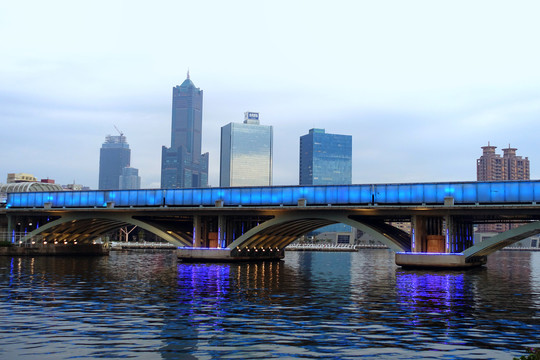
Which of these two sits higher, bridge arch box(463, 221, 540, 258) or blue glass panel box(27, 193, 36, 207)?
blue glass panel box(27, 193, 36, 207)

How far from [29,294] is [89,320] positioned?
641 inches

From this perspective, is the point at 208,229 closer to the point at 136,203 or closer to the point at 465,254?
the point at 136,203

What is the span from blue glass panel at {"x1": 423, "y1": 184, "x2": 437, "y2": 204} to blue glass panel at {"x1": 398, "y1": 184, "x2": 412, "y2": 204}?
2.35 metres

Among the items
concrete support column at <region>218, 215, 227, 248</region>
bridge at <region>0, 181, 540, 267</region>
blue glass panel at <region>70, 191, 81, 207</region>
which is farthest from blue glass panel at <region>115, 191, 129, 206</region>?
concrete support column at <region>218, 215, 227, 248</region>

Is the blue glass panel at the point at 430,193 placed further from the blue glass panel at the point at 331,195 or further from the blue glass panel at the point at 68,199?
the blue glass panel at the point at 68,199

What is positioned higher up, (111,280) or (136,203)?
(136,203)

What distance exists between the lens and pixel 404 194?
8781 cm

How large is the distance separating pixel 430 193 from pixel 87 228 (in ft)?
275

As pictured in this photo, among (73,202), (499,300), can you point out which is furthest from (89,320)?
(73,202)

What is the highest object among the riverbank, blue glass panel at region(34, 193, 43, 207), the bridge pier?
blue glass panel at region(34, 193, 43, 207)

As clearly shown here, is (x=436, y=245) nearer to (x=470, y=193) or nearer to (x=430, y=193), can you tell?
(x=430, y=193)

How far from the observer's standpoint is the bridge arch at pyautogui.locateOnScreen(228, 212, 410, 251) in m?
91.3

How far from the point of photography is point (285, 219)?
98625mm

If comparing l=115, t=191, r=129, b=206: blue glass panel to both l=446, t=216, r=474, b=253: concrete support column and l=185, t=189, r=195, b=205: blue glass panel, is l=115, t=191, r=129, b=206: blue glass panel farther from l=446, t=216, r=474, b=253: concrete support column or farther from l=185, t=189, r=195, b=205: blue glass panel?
l=446, t=216, r=474, b=253: concrete support column
